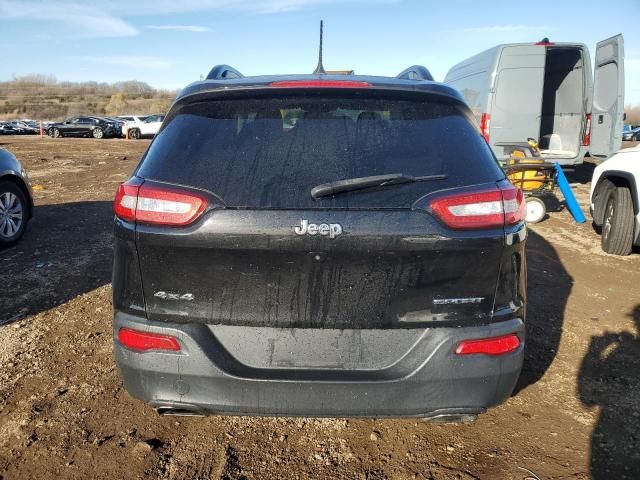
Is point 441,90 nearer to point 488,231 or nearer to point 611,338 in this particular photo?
point 488,231

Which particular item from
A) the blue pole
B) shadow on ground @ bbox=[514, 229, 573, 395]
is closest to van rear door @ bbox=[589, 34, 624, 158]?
the blue pole

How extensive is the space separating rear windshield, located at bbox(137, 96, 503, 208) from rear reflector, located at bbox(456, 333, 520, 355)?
61 centimetres

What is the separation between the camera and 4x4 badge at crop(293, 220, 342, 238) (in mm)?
1942

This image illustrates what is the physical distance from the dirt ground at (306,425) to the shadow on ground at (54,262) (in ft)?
0.13

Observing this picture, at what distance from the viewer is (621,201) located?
5969mm

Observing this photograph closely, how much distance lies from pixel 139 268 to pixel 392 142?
117 cm

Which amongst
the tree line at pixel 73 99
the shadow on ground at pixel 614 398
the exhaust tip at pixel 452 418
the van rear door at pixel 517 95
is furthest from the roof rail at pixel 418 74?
the tree line at pixel 73 99

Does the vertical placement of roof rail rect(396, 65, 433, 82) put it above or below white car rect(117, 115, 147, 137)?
below

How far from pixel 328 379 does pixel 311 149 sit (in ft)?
3.09

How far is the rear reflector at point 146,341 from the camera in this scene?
6.73ft

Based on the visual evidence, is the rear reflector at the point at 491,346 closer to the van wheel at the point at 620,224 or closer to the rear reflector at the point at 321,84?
the rear reflector at the point at 321,84

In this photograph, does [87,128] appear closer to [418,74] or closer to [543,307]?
[543,307]

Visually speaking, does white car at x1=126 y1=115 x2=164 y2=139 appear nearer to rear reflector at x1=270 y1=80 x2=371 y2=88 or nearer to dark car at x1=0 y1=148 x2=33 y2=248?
dark car at x1=0 y1=148 x2=33 y2=248

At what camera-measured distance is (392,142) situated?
2.14 meters
